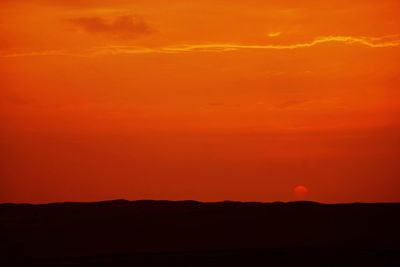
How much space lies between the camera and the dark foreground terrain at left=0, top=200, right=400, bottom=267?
42.6m

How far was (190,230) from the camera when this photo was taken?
156 feet

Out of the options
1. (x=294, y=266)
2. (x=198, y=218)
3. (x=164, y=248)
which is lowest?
(x=294, y=266)

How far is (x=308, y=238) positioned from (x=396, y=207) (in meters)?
6.00

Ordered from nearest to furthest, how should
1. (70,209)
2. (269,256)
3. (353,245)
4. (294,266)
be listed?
(294,266), (269,256), (353,245), (70,209)

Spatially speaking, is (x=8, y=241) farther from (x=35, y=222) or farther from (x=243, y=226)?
(x=243, y=226)

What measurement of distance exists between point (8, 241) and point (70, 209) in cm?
898

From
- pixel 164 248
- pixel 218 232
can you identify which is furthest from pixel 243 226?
pixel 164 248

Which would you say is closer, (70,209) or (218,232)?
(218,232)

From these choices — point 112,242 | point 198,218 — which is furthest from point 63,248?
point 198,218

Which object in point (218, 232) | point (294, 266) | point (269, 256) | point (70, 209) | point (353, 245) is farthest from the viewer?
point (70, 209)

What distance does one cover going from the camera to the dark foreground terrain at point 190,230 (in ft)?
140

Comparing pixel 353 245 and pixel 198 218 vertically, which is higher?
pixel 198 218

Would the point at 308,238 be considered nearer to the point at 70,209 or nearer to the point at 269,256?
the point at 269,256

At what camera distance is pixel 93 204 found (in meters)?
54.2
